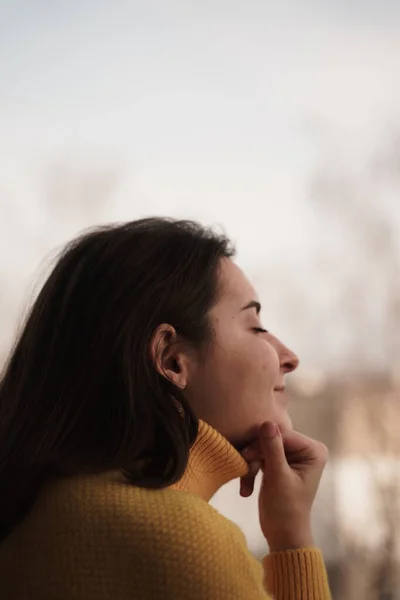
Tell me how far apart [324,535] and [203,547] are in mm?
1226

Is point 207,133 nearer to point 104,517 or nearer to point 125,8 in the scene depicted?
point 125,8

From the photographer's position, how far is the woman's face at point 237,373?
2.95ft

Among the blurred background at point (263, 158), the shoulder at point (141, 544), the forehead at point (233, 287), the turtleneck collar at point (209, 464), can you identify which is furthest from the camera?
the blurred background at point (263, 158)

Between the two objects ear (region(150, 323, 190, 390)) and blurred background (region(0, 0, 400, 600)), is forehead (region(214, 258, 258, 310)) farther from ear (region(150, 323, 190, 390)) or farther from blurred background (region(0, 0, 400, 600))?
blurred background (region(0, 0, 400, 600))

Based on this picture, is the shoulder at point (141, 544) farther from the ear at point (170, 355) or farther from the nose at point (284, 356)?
the nose at point (284, 356)

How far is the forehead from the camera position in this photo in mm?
944

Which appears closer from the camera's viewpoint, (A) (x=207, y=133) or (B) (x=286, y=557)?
(B) (x=286, y=557)

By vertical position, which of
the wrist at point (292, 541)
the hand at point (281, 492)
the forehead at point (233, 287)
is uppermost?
the forehead at point (233, 287)

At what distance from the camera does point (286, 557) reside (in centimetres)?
88

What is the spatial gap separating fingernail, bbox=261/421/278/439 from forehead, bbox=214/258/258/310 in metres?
0.14

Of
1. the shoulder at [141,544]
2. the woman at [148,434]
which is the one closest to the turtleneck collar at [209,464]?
the woman at [148,434]

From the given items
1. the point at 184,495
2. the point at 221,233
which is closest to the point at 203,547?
the point at 184,495

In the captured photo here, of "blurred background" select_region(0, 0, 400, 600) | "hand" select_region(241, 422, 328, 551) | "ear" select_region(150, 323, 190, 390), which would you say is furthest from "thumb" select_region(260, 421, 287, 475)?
"blurred background" select_region(0, 0, 400, 600)

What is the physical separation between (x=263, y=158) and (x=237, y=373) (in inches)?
40.5
